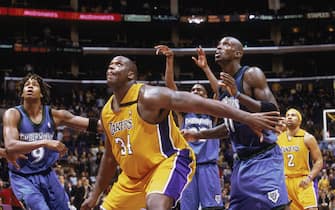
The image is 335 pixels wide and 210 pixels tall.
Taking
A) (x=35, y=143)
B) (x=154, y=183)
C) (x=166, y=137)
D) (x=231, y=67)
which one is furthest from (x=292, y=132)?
(x=35, y=143)

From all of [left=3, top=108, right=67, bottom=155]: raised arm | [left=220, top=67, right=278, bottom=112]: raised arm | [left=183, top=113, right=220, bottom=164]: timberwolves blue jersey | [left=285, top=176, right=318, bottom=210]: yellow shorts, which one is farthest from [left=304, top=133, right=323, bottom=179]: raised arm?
[left=3, top=108, right=67, bottom=155]: raised arm

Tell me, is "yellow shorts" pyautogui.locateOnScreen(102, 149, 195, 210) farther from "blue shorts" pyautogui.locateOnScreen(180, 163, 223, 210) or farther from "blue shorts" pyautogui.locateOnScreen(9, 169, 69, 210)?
"blue shorts" pyautogui.locateOnScreen(180, 163, 223, 210)

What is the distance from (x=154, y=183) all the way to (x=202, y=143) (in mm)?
3487

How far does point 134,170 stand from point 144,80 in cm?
2907

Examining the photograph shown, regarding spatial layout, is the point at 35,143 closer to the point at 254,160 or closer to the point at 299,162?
the point at 254,160

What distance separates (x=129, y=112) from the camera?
5176 mm

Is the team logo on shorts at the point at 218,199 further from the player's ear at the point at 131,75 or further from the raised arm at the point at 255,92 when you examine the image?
the player's ear at the point at 131,75

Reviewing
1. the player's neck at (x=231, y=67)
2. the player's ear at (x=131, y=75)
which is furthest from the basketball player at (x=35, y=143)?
the player's neck at (x=231, y=67)

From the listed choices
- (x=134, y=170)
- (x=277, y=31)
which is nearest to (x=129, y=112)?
(x=134, y=170)

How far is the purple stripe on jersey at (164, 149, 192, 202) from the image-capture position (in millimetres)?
4961

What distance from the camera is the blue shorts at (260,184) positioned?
543cm

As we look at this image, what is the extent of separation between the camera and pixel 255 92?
18.0ft

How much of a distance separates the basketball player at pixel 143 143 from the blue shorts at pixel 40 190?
0.97m

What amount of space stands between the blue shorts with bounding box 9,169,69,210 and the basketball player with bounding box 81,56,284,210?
975 mm
